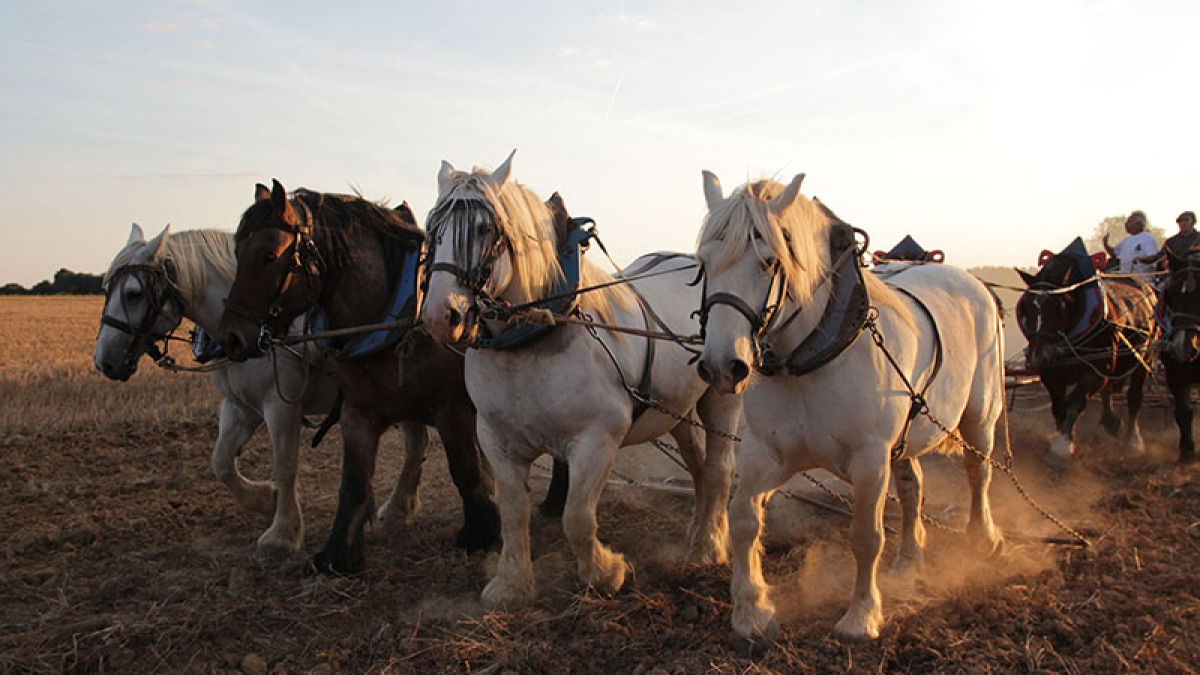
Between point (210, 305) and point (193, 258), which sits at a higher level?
point (193, 258)

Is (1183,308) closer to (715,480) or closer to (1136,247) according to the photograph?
(1136,247)

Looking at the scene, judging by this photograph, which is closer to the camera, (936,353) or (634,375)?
(936,353)

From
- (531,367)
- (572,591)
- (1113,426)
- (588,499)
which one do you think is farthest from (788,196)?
(1113,426)

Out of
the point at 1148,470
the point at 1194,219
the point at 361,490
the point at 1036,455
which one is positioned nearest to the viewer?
the point at 361,490

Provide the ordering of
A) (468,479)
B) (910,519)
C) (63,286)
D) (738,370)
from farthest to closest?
(63,286) < (468,479) < (910,519) < (738,370)

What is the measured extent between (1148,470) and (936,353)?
4.62m

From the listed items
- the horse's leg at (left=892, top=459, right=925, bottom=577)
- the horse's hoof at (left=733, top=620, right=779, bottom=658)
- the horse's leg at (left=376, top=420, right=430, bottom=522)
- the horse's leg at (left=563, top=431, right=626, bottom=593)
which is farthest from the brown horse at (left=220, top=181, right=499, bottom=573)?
the horse's leg at (left=892, top=459, right=925, bottom=577)

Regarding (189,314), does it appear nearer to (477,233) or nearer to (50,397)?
(477,233)

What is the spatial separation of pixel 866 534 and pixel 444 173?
8.47ft

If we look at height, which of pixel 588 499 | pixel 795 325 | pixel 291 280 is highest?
pixel 291 280

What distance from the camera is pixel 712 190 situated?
3.42m

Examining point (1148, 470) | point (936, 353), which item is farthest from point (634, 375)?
point (1148, 470)

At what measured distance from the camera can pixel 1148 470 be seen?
23.7 ft

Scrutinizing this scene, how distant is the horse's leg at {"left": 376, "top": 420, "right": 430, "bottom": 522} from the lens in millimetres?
6188
